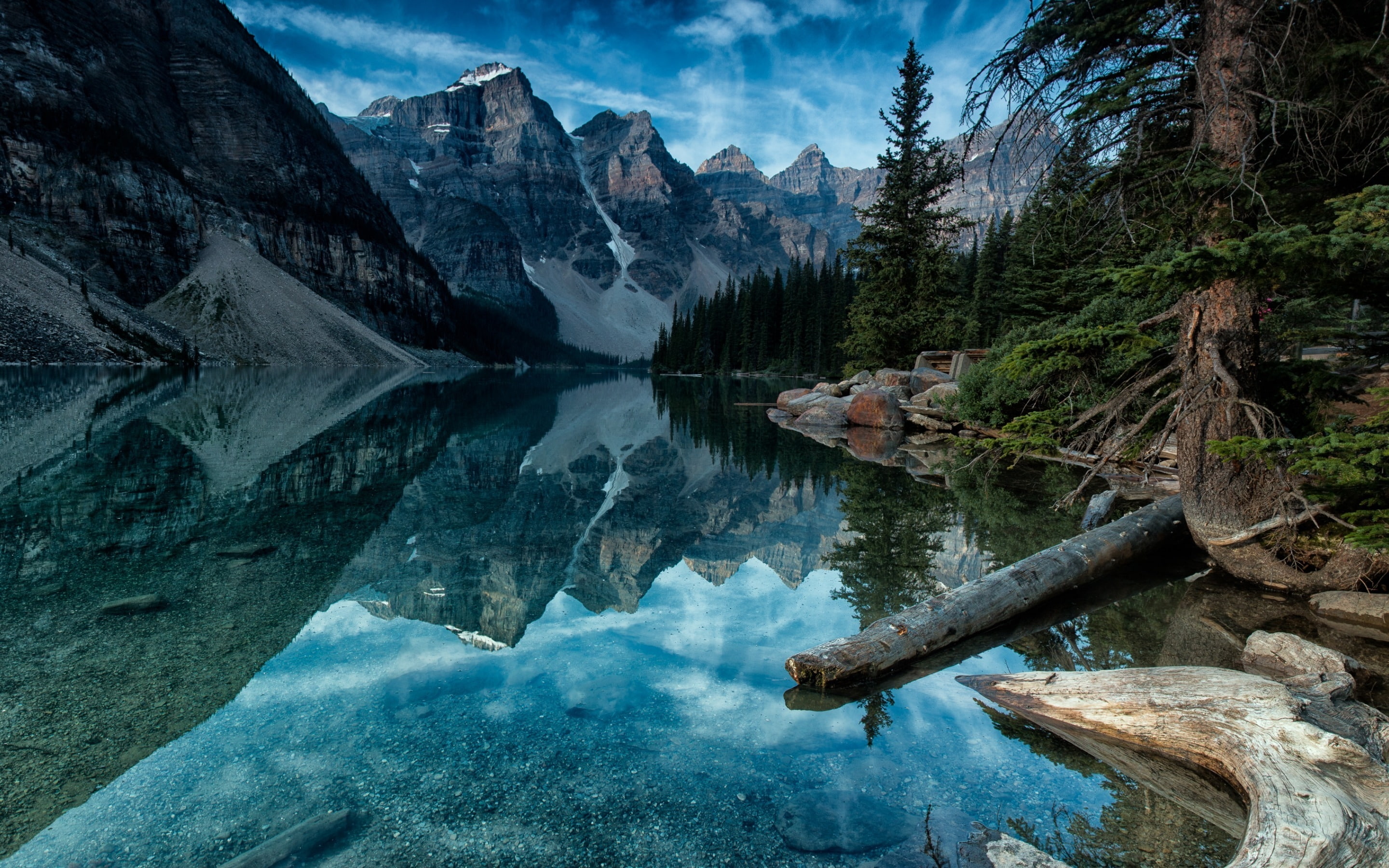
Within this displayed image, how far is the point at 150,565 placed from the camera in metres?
6.44

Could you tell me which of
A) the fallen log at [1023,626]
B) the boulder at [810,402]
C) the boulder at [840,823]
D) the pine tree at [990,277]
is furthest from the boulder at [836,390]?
the boulder at [840,823]

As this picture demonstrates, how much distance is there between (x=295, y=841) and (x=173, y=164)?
337ft

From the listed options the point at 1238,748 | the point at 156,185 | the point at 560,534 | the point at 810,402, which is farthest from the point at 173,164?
the point at 1238,748

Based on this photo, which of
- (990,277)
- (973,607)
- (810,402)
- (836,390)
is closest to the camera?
(973,607)

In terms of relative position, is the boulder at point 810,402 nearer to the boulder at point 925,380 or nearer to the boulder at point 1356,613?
the boulder at point 925,380

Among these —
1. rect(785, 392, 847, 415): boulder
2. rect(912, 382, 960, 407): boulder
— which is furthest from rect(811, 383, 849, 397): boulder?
rect(912, 382, 960, 407): boulder

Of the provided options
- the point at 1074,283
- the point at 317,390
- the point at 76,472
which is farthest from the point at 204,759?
the point at 317,390

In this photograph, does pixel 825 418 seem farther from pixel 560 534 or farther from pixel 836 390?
pixel 560 534

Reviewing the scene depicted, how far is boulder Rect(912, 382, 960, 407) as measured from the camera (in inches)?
775

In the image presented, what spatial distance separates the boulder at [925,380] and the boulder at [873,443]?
3128 mm

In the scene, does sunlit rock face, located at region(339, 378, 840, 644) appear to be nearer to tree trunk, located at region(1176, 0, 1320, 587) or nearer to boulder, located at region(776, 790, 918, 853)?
boulder, located at region(776, 790, 918, 853)

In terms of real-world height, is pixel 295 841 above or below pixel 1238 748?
below

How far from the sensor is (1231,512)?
6.32 metres

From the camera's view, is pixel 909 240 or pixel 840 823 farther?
pixel 909 240
